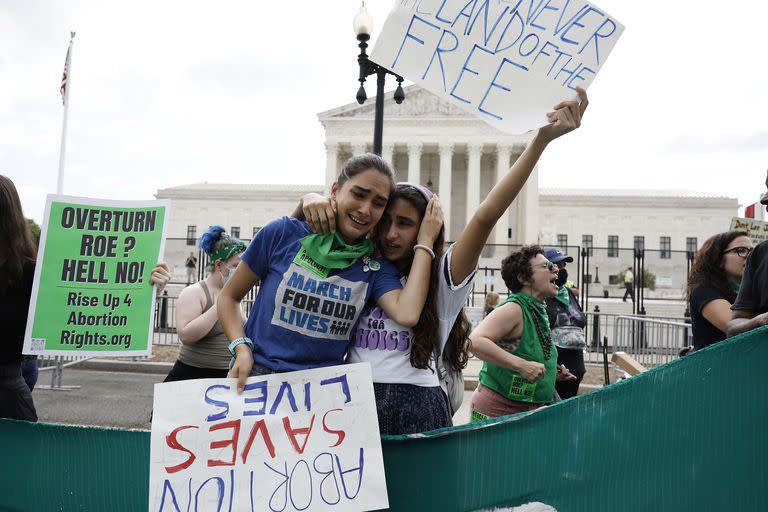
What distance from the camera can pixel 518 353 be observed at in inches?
131

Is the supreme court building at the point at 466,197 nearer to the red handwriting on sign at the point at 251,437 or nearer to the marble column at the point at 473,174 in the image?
the marble column at the point at 473,174

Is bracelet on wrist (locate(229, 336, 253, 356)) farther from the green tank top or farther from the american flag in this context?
the american flag

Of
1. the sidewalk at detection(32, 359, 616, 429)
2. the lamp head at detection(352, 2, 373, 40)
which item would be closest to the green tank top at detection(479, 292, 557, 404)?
the sidewalk at detection(32, 359, 616, 429)

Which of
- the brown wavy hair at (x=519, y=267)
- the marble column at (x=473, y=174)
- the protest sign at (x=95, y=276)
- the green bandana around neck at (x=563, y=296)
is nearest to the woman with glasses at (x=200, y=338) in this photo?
the protest sign at (x=95, y=276)

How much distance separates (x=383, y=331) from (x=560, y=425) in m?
0.62

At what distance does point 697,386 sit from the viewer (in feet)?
5.15

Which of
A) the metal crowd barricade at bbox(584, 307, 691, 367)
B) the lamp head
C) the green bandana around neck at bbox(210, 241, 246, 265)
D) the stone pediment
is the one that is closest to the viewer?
the green bandana around neck at bbox(210, 241, 246, 265)

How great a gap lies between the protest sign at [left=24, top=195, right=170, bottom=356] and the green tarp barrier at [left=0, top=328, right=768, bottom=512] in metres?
0.69

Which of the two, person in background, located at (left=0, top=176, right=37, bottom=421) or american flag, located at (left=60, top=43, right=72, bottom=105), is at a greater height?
american flag, located at (left=60, top=43, right=72, bottom=105)

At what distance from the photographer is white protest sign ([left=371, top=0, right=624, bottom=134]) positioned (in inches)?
74.0

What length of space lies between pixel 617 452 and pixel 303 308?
1.02m

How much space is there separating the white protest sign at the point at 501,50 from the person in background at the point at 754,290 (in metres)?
1.23

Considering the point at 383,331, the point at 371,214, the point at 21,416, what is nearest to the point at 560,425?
the point at 383,331

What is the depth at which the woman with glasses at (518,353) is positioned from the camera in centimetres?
317
